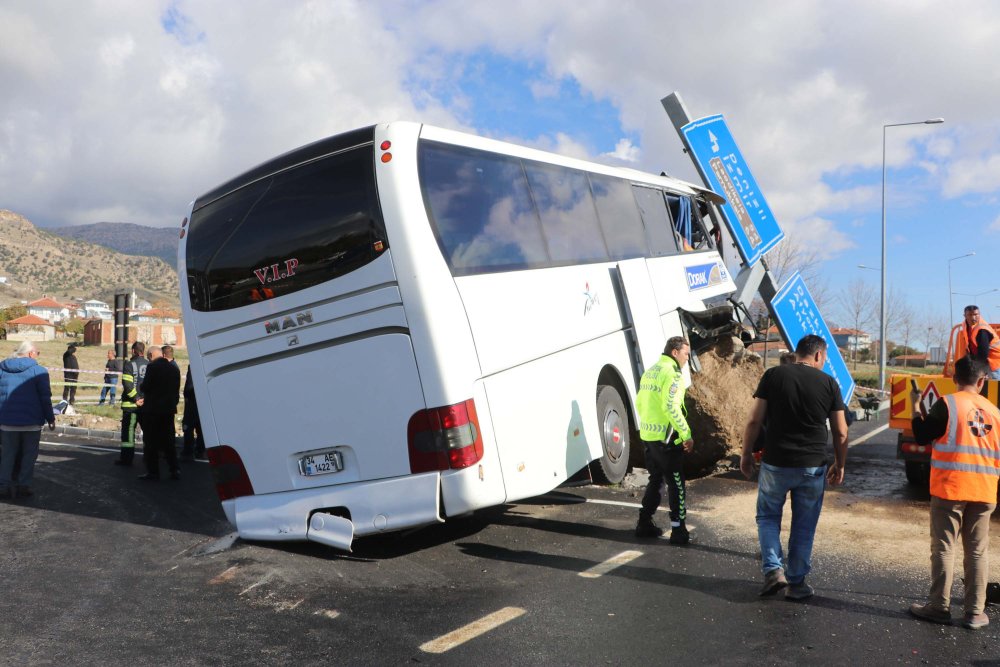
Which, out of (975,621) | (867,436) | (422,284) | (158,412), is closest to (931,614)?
(975,621)

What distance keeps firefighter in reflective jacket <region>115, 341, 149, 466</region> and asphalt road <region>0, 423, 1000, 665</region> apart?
12.0ft

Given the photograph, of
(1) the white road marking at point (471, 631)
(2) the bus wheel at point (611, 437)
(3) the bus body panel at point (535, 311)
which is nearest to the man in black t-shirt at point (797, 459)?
(1) the white road marking at point (471, 631)

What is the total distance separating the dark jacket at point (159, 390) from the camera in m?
10.6

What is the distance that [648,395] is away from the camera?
23.1ft

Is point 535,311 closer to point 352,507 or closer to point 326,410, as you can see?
point 326,410

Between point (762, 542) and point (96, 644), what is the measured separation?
433cm

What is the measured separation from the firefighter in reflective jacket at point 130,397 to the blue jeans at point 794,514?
31.1 feet

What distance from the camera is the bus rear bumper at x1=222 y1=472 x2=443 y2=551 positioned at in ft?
19.6

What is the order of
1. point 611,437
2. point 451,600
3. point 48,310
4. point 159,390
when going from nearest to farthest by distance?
point 451,600
point 611,437
point 159,390
point 48,310

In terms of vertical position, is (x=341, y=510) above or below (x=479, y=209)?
below

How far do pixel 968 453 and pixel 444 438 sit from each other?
3.47 meters

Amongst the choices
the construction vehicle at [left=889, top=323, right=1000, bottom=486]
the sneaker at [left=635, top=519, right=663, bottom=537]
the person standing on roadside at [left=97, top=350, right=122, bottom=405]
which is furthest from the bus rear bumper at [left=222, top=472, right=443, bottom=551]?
the person standing on roadside at [left=97, top=350, right=122, bottom=405]

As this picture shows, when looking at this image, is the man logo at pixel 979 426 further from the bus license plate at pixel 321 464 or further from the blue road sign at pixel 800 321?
the blue road sign at pixel 800 321

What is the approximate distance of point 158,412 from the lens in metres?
10.7
